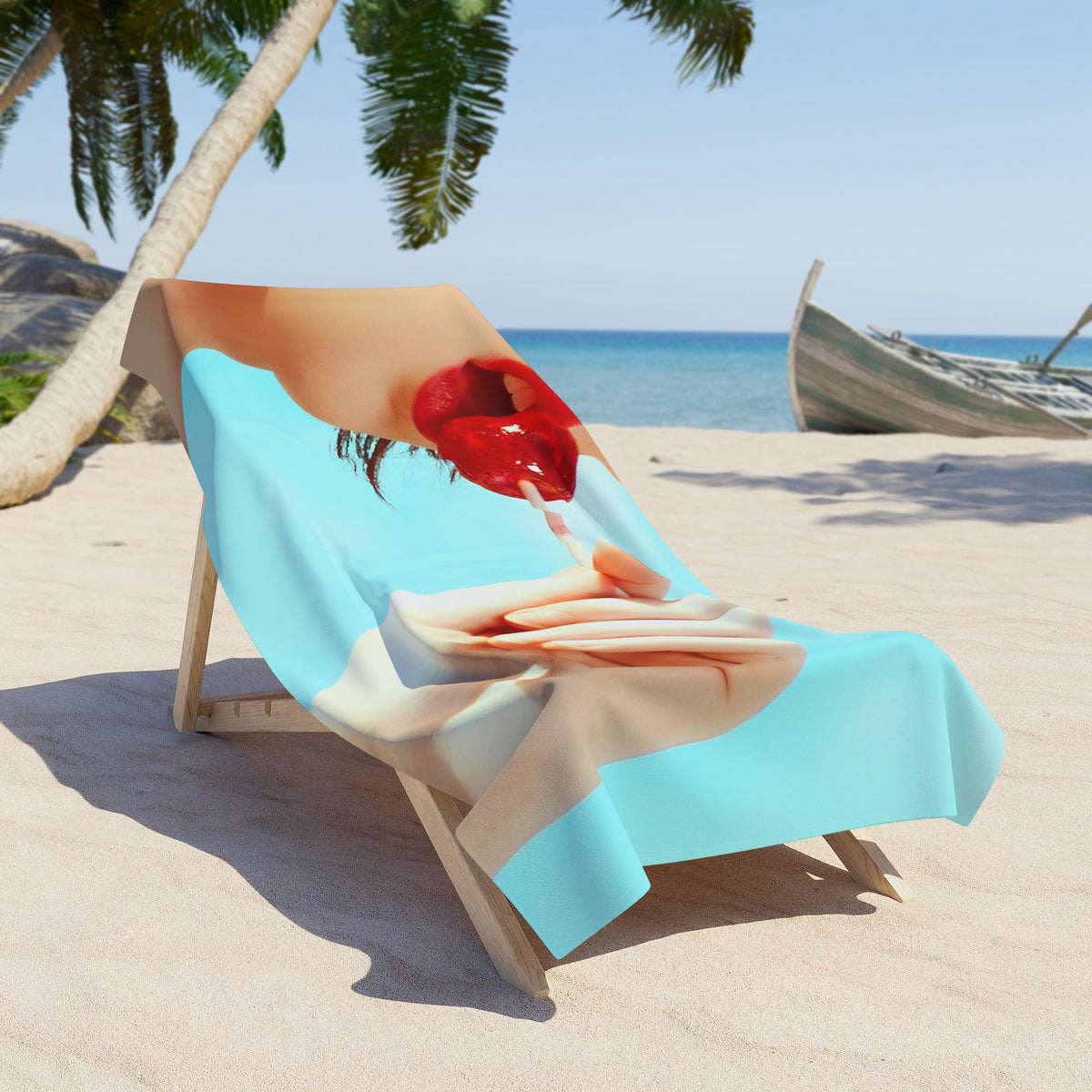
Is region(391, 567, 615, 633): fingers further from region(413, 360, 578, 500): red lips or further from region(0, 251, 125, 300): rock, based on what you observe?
region(0, 251, 125, 300): rock

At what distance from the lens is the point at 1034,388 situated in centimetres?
1058

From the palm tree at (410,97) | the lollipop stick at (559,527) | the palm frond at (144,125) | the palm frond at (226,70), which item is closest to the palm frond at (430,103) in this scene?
the palm tree at (410,97)

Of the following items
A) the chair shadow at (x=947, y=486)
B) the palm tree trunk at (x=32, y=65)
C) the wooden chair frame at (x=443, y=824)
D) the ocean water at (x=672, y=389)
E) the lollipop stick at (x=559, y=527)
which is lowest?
the ocean water at (x=672, y=389)

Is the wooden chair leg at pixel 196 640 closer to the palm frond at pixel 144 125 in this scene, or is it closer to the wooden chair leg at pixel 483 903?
the wooden chair leg at pixel 483 903

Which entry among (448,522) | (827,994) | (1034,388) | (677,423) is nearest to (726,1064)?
(827,994)

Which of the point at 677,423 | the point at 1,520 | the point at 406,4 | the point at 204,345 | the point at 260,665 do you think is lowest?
the point at 677,423

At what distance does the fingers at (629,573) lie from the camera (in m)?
2.43

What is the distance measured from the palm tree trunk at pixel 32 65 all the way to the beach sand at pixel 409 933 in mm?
8244

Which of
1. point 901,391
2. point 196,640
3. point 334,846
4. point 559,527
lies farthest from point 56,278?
point 334,846

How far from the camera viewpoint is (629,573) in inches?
96.4

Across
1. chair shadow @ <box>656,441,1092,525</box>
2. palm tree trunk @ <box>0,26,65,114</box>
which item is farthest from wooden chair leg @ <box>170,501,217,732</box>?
palm tree trunk @ <box>0,26,65,114</box>

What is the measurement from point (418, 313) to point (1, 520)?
325 centimetres

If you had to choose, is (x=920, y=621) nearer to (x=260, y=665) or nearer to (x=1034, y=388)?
(x=260, y=665)

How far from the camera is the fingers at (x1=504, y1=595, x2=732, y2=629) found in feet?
6.96
